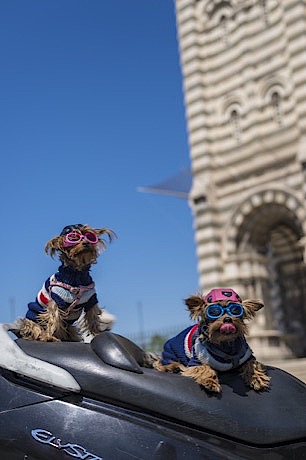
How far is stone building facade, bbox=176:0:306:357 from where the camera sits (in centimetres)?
1452

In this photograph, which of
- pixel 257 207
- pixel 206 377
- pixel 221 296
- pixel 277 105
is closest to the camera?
pixel 206 377

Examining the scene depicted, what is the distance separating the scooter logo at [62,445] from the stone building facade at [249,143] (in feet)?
40.5

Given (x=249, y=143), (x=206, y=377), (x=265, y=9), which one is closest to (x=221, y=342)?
(x=206, y=377)

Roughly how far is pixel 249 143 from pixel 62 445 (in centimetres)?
1393

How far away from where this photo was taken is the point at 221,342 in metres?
2.21

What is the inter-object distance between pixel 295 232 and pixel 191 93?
492 cm

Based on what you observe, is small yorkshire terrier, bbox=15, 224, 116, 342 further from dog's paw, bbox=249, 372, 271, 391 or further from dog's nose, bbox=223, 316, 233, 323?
dog's paw, bbox=249, 372, 271, 391

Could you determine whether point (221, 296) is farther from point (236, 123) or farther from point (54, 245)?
point (236, 123)

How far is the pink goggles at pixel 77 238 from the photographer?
278 centimetres

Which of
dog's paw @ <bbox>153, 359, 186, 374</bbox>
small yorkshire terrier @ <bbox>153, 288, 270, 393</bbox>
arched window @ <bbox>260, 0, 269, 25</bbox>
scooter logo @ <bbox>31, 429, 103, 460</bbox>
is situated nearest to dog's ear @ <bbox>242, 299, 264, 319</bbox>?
small yorkshire terrier @ <bbox>153, 288, 270, 393</bbox>

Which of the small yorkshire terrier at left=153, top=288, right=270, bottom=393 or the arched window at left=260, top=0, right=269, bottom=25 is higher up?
the arched window at left=260, top=0, right=269, bottom=25

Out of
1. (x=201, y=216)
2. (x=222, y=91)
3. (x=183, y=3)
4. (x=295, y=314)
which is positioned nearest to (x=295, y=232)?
(x=295, y=314)

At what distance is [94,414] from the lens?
2.05 meters

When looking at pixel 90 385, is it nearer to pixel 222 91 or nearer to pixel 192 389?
pixel 192 389
